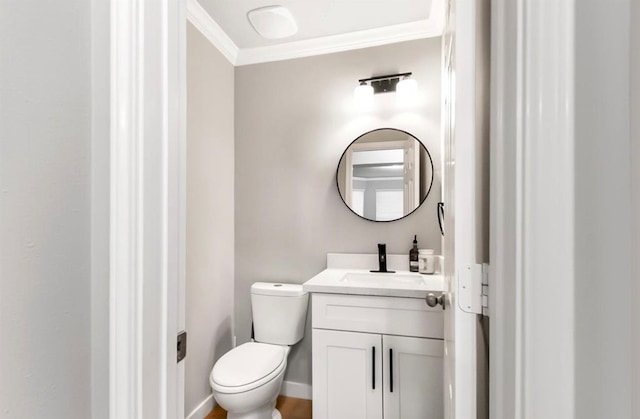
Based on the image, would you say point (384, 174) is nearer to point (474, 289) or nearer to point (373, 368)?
point (373, 368)

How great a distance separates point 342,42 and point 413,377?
6.74ft

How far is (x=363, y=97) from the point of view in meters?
2.08

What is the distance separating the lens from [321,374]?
1613mm

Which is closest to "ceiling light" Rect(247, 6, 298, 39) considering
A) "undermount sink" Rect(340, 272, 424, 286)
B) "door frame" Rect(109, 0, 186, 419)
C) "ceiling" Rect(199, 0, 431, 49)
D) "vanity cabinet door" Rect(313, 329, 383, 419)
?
"ceiling" Rect(199, 0, 431, 49)

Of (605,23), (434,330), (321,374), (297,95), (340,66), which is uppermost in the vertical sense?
(340,66)

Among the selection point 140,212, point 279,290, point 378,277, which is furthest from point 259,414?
point 140,212

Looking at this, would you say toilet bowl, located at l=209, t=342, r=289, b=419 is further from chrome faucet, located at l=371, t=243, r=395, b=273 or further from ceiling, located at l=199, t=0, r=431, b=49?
ceiling, located at l=199, t=0, r=431, b=49

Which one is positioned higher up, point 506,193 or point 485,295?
point 506,193

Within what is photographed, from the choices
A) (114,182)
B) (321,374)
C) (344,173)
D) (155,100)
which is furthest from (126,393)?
(344,173)

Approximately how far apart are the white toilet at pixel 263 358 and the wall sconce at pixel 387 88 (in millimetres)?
1307

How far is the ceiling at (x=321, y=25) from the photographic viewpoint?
1812 millimetres

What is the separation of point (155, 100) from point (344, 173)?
1.60m

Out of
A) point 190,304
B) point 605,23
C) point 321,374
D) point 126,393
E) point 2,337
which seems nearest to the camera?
point 605,23

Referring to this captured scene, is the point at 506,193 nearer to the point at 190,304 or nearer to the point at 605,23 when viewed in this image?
the point at 605,23
